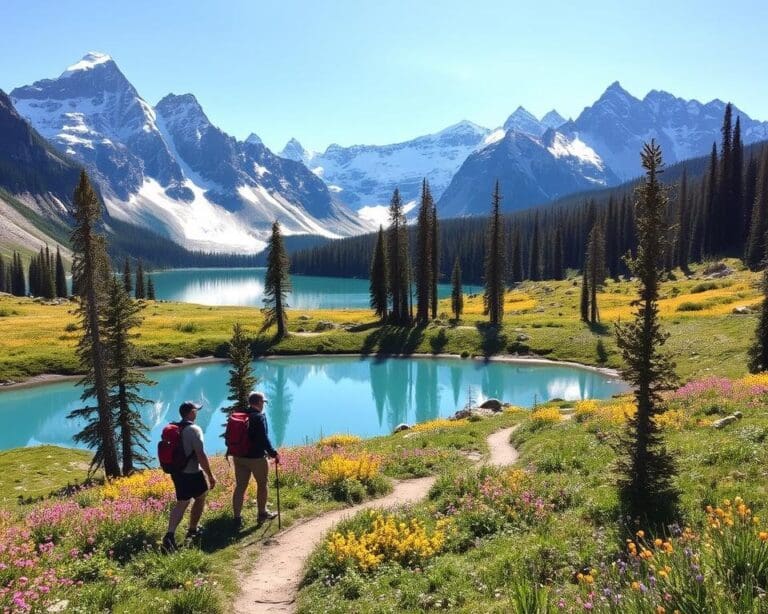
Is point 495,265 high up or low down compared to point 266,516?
up

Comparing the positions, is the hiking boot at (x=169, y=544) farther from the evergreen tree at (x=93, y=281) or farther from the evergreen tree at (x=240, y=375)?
the evergreen tree at (x=93, y=281)

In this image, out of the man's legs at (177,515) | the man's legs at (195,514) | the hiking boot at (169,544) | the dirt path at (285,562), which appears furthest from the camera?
the man's legs at (195,514)

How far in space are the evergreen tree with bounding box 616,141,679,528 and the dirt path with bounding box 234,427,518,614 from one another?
570 centimetres

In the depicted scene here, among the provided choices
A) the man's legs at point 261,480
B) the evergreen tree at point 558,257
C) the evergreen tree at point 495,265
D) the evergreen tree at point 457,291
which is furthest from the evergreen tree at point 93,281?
the evergreen tree at point 558,257

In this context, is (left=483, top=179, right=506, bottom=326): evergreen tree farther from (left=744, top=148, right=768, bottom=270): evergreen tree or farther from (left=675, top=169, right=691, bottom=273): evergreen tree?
(left=675, top=169, right=691, bottom=273): evergreen tree

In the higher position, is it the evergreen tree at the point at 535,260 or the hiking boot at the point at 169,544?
the evergreen tree at the point at 535,260

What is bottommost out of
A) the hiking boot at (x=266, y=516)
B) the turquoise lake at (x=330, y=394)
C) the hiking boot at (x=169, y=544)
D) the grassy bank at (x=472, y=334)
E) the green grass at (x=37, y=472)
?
the turquoise lake at (x=330, y=394)

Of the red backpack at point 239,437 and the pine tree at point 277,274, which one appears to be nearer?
the red backpack at point 239,437

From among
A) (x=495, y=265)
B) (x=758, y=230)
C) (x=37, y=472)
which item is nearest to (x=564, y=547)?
(x=37, y=472)

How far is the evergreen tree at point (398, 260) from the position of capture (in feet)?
239

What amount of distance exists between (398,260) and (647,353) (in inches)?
2512

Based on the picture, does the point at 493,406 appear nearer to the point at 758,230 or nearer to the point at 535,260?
the point at 758,230

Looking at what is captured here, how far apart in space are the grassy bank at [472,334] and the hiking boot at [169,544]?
1575 inches

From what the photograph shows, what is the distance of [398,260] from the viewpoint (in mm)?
73250
